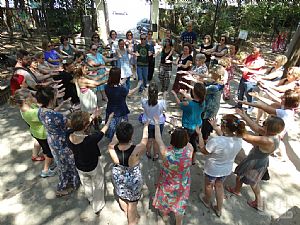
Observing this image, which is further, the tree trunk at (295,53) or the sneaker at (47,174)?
the tree trunk at (295,53)

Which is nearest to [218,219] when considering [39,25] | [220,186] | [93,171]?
[220,186]

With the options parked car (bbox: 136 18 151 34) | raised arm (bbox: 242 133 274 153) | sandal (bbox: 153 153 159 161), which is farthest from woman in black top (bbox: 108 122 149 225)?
parked car (bbox: 136 18 151 34)

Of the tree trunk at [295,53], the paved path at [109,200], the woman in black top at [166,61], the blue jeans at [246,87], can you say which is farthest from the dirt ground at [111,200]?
the woman in black top at [166,61]

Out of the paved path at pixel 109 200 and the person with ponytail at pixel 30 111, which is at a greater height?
the person with ponytail at pixel 30 111

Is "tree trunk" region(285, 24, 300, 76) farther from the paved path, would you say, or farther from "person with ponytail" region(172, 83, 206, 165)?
"person with ponytail" region(172, 83, 206, 165)

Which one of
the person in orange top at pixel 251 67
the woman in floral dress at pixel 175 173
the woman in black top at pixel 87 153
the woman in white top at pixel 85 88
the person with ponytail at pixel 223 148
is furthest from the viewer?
the person in orange top at pixel 251 67

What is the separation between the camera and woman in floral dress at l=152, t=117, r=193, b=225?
2.41 meters

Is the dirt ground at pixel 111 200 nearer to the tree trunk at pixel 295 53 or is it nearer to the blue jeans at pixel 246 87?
the blue jeans at pixel 246 87

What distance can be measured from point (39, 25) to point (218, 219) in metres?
17.0

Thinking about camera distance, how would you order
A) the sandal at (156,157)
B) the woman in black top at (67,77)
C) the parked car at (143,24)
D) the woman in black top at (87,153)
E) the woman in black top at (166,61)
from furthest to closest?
the parked car at (143,24), the woman in black top at (166,61), the woman in black top at (67,77), the sandal at (156,157), the woman in black top at (87,153)

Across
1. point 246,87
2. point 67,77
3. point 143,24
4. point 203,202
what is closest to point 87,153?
point 203,202

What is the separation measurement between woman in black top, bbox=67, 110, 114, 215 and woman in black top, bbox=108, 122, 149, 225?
0.27 metres

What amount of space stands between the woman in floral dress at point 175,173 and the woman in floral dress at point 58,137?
133cm

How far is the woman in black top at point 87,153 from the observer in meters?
2.55
